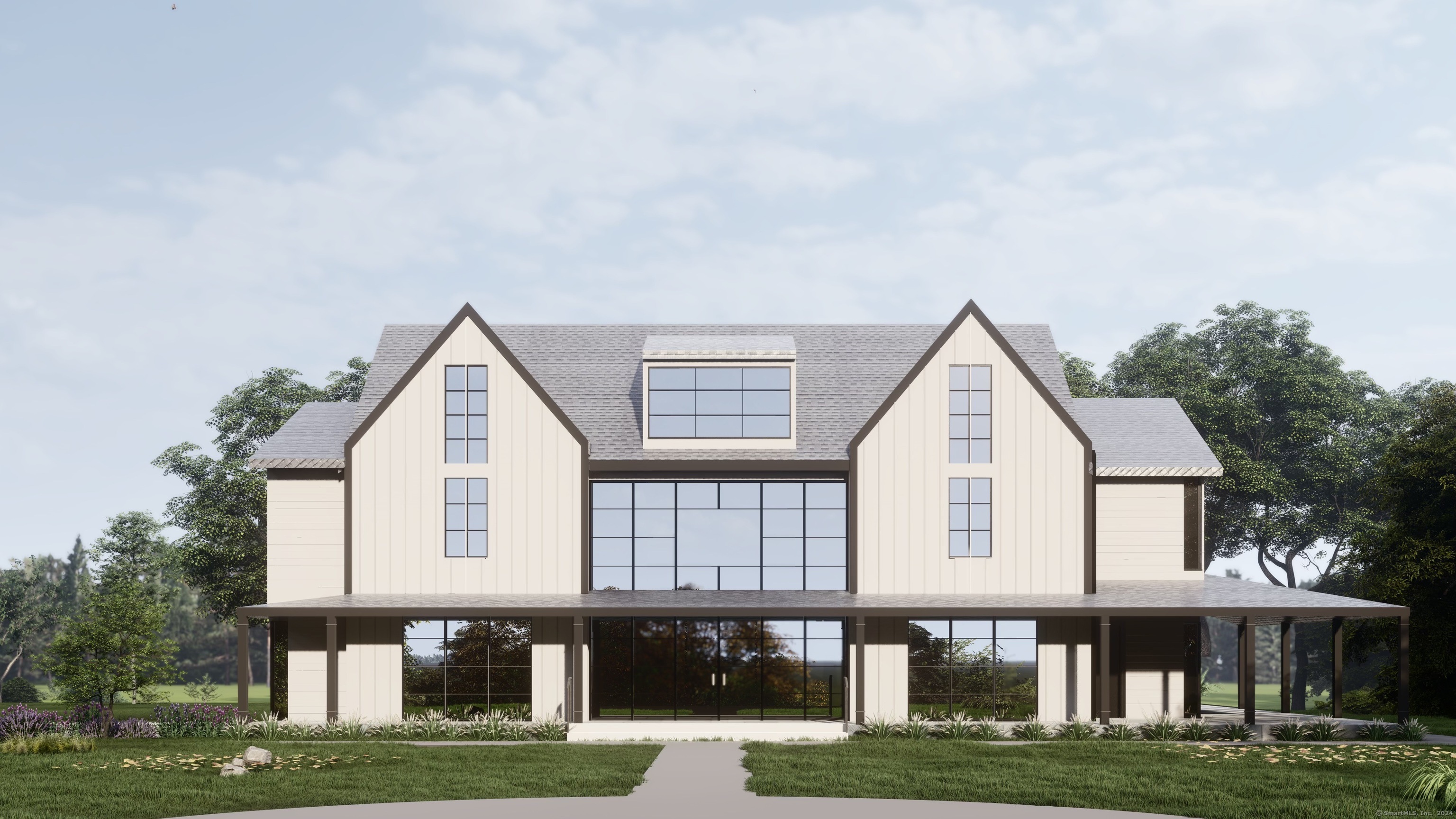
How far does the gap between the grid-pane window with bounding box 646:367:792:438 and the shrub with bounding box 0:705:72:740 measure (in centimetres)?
1421

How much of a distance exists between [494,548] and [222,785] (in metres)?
11.2

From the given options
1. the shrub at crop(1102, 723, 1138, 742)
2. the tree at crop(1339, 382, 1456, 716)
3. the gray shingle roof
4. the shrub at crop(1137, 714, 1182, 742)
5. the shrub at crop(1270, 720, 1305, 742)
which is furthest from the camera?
→ the tree at crop(1339, 382, 1456, 716)

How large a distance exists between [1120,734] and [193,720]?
19674 mm

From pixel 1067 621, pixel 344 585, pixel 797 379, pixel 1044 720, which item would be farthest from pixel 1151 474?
pixel 344 585

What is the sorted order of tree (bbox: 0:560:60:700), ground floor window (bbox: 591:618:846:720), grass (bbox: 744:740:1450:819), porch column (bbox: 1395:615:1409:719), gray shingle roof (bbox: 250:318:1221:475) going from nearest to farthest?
grass (bbox: 744:740:1450:819), porch column (bbox: 1395:615:1409:719), ground floor window (bbox: 591:618:846:720), gray shingle roof (bbox: 250:318:1221:475), tree (bbox: 0:560:60:700)

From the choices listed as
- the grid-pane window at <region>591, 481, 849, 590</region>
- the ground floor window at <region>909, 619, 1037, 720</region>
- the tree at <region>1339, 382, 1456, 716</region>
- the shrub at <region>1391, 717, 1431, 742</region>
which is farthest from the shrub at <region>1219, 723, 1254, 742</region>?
the tree at <region>1339, 382, 1456, 716</region>

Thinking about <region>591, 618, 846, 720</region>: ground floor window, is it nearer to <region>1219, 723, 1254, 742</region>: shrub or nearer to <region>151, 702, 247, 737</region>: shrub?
<region>151, 702, 247, 737</region>: shrub

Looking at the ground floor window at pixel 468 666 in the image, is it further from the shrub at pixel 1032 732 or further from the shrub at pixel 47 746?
Answer: the shrub at pixel 1032 732

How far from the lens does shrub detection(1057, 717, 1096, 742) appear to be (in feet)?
87.7

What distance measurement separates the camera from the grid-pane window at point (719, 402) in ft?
104

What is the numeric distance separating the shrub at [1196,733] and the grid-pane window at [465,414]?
16.6m

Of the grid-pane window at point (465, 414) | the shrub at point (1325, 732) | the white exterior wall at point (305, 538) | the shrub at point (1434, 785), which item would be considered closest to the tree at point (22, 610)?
the white exterior wall at point (305, 538)

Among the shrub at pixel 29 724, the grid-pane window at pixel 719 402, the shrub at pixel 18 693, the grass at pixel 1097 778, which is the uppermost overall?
the grid-pane window at pixel 719 402

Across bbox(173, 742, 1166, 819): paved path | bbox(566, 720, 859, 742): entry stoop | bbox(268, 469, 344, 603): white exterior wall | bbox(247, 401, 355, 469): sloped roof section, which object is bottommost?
bbox(566, 720, 859, 742): entry stoop
